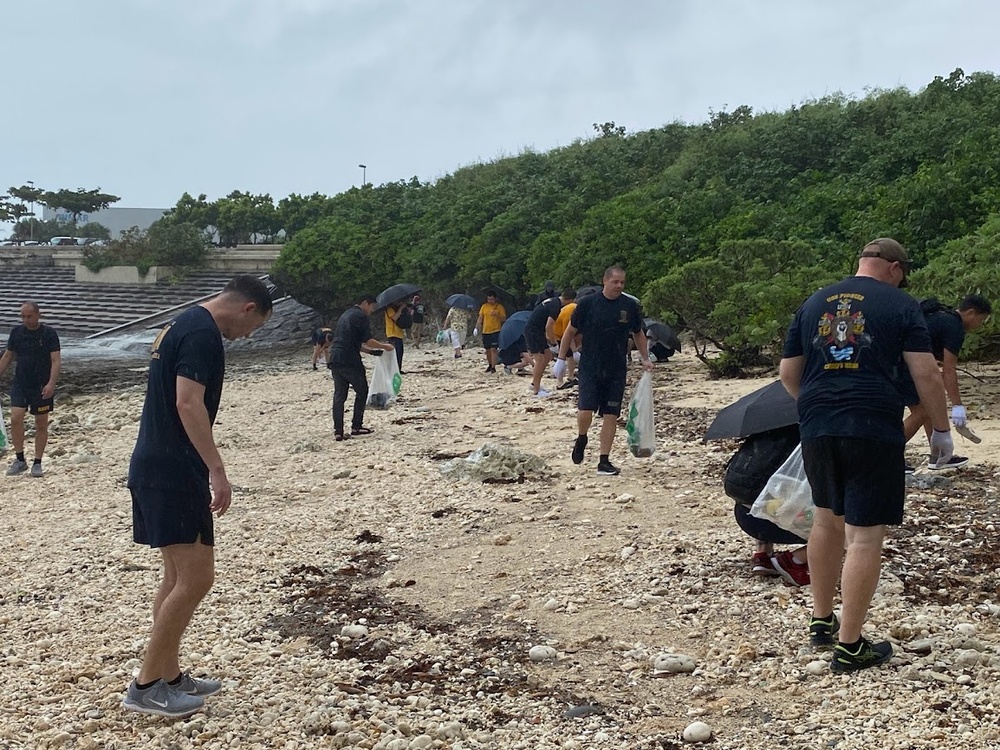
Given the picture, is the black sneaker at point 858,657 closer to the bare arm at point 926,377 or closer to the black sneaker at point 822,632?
the black sneaker at point 822,632

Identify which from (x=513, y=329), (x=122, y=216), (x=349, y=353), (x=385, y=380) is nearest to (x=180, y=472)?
(x=349, y=353)

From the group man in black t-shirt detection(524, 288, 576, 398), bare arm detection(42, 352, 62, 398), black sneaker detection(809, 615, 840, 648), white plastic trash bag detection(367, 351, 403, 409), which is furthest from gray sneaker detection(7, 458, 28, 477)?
black sneaker detection(809, 615, 840, 648)

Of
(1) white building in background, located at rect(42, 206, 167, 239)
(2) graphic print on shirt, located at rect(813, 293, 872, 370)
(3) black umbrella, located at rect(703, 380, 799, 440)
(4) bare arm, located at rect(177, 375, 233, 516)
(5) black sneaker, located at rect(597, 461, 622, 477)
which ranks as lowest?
(5) black sneaker, located at rect(597, 461, 622, 477)

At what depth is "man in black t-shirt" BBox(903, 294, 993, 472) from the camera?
714cm

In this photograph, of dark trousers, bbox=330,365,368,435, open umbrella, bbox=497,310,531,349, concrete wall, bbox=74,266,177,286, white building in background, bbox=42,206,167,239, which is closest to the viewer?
dark trousers, bbox=330,365,368,435

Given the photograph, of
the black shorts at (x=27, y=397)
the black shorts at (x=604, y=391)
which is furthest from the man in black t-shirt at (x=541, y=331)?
the black shorts at (x=27, y=397)

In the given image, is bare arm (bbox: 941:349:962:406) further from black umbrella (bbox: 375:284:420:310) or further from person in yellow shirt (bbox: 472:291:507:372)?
person in yellow shirt (bbox: 472:291:507:372)

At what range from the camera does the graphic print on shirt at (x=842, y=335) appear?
4211 mm

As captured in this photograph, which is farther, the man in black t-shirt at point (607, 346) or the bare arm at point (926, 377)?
the man in black t-shirt at point (607, 346)

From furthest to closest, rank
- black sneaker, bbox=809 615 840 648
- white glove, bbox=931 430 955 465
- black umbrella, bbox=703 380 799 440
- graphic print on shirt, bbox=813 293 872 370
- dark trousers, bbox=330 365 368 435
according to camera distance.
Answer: dark trousers, bbox=330 365 368 435, white glove, bbox=931 430 955 465, black umbrella, bbox=703 380 799 440, black sneaker, bbox=809 615 840 648, graphic print on shirt, bbox=813 293 872 370

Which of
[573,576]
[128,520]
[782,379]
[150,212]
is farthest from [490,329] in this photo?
[150,212]

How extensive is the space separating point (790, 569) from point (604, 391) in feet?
11.0

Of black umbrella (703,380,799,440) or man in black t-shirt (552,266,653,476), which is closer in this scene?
black umbrella (703,380,799,440)

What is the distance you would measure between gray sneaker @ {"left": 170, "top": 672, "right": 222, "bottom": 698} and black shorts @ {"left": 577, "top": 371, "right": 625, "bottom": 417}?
4636mm
